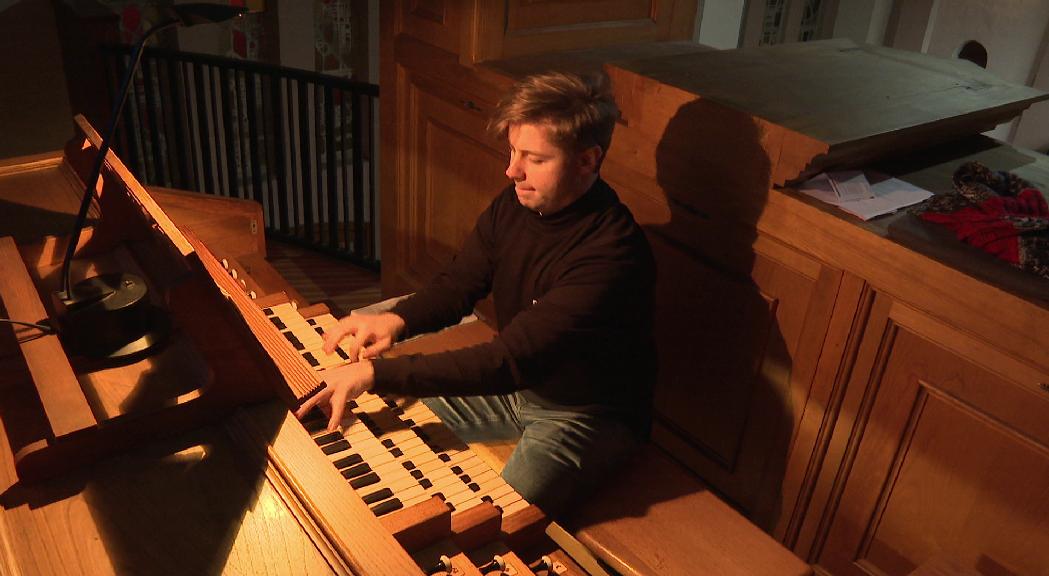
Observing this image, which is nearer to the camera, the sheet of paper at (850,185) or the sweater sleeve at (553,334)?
the sweater sleeve at (553,334)

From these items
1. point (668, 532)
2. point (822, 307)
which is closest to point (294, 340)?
point (668, 532)

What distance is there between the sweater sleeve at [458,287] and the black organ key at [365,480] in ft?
2.24

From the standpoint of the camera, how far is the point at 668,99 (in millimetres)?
2238

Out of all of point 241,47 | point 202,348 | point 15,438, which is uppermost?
point 202,348

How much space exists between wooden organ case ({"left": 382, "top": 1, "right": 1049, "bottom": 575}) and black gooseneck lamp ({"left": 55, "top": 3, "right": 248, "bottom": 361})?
3.11 ft

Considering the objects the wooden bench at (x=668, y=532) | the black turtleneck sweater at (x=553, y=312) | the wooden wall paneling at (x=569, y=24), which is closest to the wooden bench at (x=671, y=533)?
the wooden bench at (x=668, y=532)

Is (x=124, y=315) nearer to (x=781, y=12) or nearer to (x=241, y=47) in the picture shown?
(x=241, y=47)

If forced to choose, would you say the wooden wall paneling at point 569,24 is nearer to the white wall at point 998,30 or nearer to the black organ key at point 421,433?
the black organ key at point 421,433

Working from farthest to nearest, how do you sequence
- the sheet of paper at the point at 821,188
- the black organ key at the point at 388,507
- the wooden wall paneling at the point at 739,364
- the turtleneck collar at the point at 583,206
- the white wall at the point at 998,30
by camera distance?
the white wall at the point at 998,30
the wooden wall paneling at the point at 739,364
the sheet of paper at the point at 821,188
the turtleneck collar at the point at 583,206
the black organ key at the point at 388,507

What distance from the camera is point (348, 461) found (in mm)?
1473

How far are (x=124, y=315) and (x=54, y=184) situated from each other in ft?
2.98

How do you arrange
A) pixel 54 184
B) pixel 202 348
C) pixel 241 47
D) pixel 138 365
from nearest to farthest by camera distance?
pixel 202 348 → pixel 138 365 → pixel 54 184 → pixel 241 47

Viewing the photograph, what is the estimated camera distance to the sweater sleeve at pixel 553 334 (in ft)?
5.80

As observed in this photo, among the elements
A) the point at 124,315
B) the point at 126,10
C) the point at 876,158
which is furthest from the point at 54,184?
the point at 126,10
